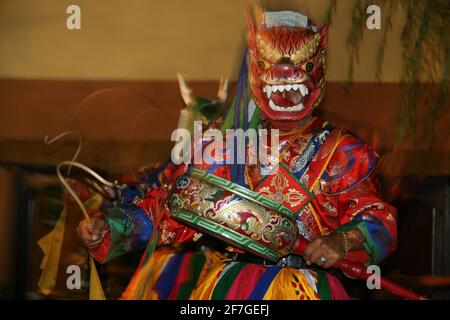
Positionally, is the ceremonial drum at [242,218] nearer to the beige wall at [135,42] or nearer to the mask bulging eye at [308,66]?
the mask bulging eye at [308,66]

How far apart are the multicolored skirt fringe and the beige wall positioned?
1108 millimetres

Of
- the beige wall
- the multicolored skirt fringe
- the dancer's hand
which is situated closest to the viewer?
the dancer's hand

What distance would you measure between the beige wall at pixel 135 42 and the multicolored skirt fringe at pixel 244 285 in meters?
1.11

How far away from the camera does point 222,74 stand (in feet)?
9.45

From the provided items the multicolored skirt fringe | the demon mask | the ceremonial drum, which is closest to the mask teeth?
the demon mask

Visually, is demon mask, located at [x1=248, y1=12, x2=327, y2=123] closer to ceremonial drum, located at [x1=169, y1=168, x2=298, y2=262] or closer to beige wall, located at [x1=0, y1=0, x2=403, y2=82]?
ceremonial drum, located at [x1=169, y1=168, x2=298, y2=262]

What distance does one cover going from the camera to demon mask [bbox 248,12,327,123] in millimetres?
1840

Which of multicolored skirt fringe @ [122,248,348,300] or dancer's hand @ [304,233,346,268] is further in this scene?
multicolored skirt fringe @ [122,248,348,300]

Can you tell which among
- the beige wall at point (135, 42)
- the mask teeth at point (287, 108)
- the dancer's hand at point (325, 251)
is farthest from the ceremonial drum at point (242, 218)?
the beige wall at point (135, 42)

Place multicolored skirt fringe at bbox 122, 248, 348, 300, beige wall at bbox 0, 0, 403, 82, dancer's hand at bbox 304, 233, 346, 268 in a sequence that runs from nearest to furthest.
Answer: dancer's hand at bbox 304, 233, 346, 268 → multicolored skirt fringe at bbox 122, 248, 348, 300 → beige wall at bbox 0, 0, 403, 82
